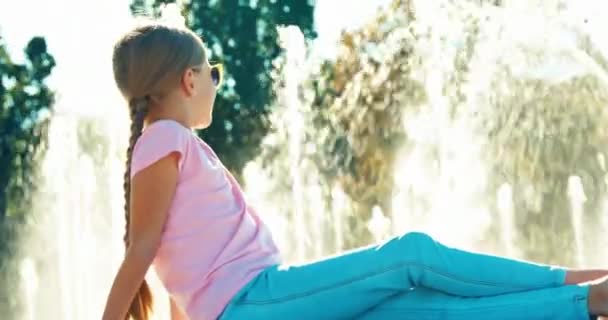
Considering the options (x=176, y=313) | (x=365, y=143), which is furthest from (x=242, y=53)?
(x=176, y=313)

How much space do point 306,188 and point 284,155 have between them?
87 centimetres

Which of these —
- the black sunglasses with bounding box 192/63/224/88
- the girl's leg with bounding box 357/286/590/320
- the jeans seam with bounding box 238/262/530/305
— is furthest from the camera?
the black sunglasses with bounding box 192/63/224/88

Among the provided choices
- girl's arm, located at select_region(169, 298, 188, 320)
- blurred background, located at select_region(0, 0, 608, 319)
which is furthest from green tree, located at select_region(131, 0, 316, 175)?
girl's arm, located at select_region(169, 298, 188, 320)

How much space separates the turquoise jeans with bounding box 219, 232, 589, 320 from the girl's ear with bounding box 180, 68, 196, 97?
450 millimetres

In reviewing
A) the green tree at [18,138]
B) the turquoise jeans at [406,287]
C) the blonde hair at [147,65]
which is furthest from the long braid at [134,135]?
the green tree at [18,138]

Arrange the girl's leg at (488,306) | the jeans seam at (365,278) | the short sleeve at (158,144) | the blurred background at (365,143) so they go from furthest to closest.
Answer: the blurred background at (365,143) → the short sleeve at (158,144) → the jeans seam at (365,278) → the girl's leg at (488,306)

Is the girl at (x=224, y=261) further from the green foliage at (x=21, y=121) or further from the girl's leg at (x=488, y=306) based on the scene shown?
the green foliage at (x=21, y=121)

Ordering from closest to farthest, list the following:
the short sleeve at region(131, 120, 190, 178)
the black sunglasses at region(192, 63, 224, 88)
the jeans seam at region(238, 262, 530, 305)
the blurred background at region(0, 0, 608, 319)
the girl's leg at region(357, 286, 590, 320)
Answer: the girl's leg at region(357, 286, 590, 320) < the jeans seam at region(238, 262, 530, 305) < the short sleeve at region(131, 120, 190, 178) < the black sunglasses at region(192, 63, 224, 88) < the blurred background at region(0, 0, 608, 319)

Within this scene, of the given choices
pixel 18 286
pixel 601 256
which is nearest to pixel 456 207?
pixel 601 256

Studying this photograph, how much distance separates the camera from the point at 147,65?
2625 millimetres

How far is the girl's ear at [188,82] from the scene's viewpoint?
8.68 feet

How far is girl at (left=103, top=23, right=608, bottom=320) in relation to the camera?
7.89 feet

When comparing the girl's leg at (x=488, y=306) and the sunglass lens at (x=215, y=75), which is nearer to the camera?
the girl's leg at (x=488, y=306)

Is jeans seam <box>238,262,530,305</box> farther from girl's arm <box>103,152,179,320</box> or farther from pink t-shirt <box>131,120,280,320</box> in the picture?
girl's arm <box>103,152,179,320</box>
